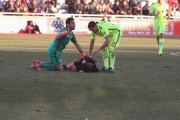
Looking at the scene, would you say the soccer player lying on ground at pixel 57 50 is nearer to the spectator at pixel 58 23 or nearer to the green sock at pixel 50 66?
the green sock at pixel 50 66

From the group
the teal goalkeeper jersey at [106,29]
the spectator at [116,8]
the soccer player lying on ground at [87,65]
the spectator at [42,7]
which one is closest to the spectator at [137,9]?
the spectator at [116,8]

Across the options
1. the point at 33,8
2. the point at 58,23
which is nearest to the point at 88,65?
the point at 58,23

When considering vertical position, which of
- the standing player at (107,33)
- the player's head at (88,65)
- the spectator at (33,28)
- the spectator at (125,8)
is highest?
the spectator at (125,8)

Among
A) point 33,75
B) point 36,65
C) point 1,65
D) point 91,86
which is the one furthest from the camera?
point 1,65

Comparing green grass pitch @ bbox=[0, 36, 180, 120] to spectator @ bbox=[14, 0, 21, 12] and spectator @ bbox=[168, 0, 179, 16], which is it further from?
spectator @ bbox=[168, 0, 179, 16]

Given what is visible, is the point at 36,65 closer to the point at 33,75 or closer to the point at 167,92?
the point at 33,75

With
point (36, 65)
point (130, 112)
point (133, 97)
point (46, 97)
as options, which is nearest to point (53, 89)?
point (46, 97)

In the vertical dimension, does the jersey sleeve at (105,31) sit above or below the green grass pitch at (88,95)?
above

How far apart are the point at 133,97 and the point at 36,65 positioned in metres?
→ 3.59

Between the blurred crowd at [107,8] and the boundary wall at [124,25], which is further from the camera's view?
the blurred crowd at [107,8]

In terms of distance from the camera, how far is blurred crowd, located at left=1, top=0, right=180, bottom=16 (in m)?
27.1

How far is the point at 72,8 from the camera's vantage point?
1125 inches

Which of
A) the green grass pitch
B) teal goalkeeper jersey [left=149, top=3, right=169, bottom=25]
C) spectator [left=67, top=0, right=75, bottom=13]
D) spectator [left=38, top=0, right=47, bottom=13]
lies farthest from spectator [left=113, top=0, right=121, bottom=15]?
the green grass pitch

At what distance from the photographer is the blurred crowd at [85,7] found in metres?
27.1
